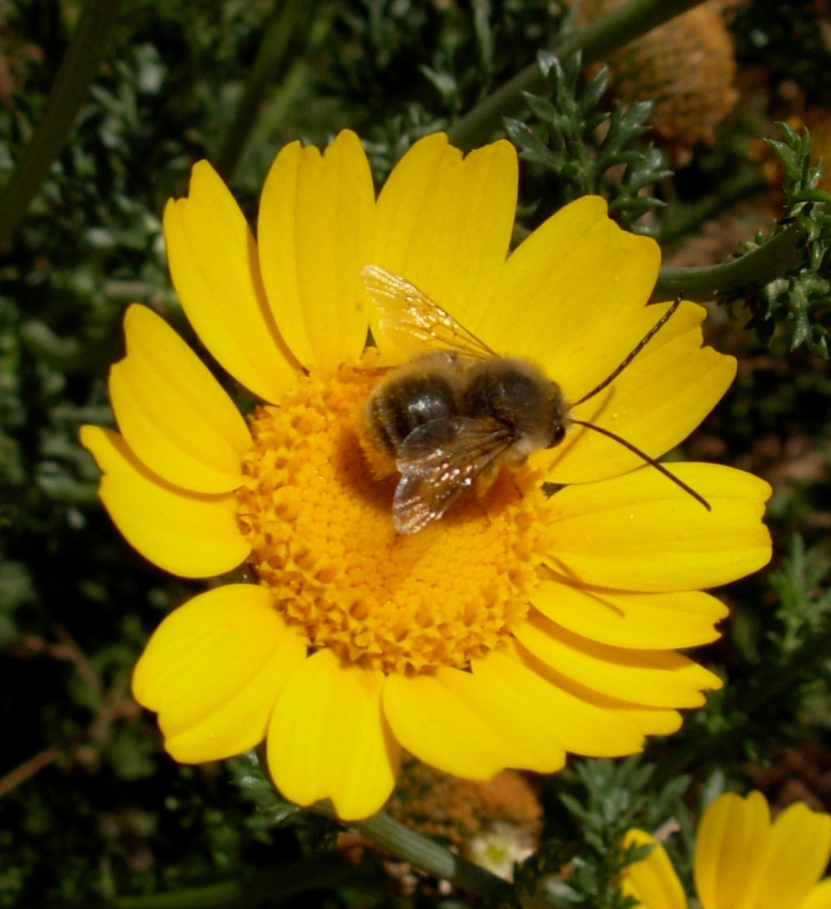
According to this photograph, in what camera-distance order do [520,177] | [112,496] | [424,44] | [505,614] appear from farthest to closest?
[424,44] < [520,177] < [505,614] < [112,496]

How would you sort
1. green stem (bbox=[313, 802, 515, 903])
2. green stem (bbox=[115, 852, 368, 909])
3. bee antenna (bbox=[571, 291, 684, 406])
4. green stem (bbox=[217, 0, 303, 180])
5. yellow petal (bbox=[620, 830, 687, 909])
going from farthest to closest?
green stem (bbox=[217, 0, 303, 180])
green stem (bbox=[115, 852, 368, 909])
yellow petal (bbox=[620, 830, 687, 909])
bee antenna (bbox=[571, 291, 684, 406])
green stem (bbox=[313, 802, 515, 903])

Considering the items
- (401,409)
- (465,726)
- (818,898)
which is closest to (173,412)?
(401,409)

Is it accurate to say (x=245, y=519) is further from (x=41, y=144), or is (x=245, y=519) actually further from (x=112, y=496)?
(x=41, y=144)

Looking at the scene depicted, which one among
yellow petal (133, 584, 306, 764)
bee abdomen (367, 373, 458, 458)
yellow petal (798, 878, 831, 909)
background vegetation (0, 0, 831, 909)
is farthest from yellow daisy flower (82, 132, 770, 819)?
yellow petal (798, 878, 831, 909)

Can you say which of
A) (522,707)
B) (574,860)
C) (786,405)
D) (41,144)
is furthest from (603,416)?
(786,405)

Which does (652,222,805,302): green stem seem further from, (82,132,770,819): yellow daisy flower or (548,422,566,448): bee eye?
(548,422,566,448): bee eye

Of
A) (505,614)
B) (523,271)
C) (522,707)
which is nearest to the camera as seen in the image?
(522,707)

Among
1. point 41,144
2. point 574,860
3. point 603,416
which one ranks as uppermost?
point 603,416
